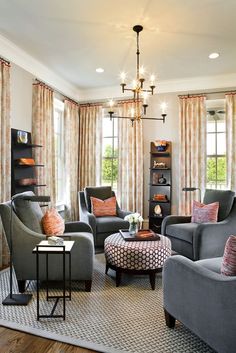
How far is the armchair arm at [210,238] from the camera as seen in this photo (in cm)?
355

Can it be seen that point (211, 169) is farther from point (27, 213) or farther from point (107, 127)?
point (27, 213)

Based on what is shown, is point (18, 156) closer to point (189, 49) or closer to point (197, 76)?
point (189, 49)

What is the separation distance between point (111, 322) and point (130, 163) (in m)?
3.72

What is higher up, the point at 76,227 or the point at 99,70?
the point at 99,70

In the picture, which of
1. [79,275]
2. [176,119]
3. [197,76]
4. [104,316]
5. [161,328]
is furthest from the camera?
[176,119]

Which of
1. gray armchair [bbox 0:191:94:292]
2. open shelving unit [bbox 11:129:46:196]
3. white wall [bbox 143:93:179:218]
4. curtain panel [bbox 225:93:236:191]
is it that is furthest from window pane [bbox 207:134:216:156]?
gray armchair [bbox 0:191:94:292]

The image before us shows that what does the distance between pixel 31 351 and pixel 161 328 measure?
3.37 ft

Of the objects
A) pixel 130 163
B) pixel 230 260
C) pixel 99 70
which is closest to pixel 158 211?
pixel 130 163

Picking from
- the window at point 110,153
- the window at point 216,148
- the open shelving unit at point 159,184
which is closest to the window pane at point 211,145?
the window at point 216,148

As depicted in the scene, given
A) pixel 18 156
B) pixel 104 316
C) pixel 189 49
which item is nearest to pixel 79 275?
pixel 104 316

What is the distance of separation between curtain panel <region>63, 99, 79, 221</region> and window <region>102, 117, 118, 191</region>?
0.64m

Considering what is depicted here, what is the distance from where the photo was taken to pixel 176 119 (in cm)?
555

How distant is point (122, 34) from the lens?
360cm

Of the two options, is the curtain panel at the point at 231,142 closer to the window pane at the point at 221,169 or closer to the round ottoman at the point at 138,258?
the window pane at the point at 221,169
